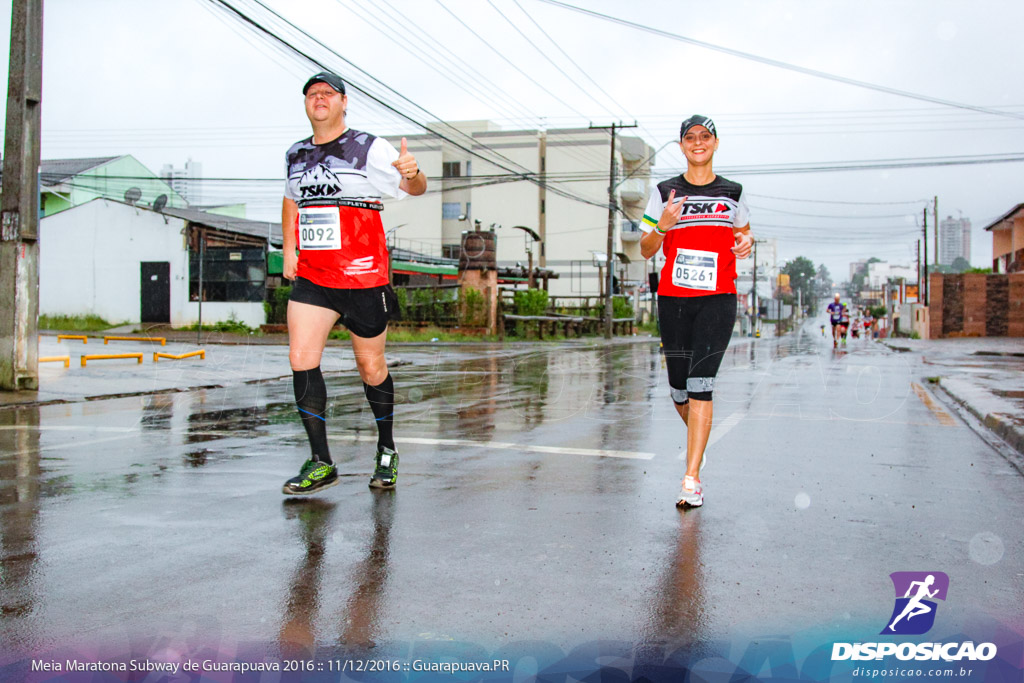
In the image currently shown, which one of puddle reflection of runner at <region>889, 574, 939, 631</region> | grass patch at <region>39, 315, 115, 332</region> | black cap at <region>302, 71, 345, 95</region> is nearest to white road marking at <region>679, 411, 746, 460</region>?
puddle reflection of runner at <region>889, 574, 939, 631</region>

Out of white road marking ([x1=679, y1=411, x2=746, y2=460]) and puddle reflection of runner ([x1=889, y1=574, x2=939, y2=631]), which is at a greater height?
white road marking ([x1=679, y1=411, x2=746, y2=460])

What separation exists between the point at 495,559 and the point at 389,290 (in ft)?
6.64

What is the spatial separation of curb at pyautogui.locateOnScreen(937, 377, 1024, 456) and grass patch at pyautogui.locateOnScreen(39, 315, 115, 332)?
98.6ft

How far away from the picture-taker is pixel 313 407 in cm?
496

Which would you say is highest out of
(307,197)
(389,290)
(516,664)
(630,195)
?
(630,195)

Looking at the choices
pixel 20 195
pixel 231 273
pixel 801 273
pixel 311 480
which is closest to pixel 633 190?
pixel 231 273

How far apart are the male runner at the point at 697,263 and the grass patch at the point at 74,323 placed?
3095 centimetres

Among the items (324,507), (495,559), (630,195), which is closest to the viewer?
(495,559)

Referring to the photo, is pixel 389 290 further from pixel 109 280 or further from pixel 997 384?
pixel 109 280

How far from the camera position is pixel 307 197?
16.2ft

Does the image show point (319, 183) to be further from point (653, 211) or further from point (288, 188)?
point (653, 211)

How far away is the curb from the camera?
6.94m

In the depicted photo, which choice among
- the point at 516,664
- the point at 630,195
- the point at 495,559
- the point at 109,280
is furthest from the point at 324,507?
the point at 630,195

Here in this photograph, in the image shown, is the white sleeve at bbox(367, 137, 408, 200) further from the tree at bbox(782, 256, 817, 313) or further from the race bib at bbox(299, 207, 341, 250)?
the tree at bbox(782, 256, 817, 313)
